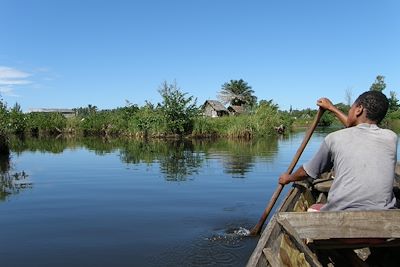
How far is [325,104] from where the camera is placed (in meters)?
4.93

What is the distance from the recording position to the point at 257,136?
4053cm

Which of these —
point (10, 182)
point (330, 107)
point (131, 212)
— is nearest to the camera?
point (330, 107)

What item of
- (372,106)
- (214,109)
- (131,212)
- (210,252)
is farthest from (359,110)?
(214,109)

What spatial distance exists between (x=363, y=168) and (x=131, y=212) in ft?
22.9

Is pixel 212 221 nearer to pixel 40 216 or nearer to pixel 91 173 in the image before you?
pixel 40 216

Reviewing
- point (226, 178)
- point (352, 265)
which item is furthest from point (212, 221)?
point (226, 178)

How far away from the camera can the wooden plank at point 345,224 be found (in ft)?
10.7

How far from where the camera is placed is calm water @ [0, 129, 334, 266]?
6.82m

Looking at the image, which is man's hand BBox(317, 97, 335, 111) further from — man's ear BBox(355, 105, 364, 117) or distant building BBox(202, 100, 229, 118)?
distant building BBox(202, 100, 229, 118)

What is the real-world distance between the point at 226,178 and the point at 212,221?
5.64 meters

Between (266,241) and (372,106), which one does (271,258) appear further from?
(372,106)

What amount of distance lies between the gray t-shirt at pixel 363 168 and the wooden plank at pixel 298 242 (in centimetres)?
52

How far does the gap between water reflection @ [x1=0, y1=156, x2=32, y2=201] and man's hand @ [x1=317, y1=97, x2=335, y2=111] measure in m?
9.01

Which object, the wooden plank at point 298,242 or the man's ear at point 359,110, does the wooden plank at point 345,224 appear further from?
the man's ear at point 359,110
